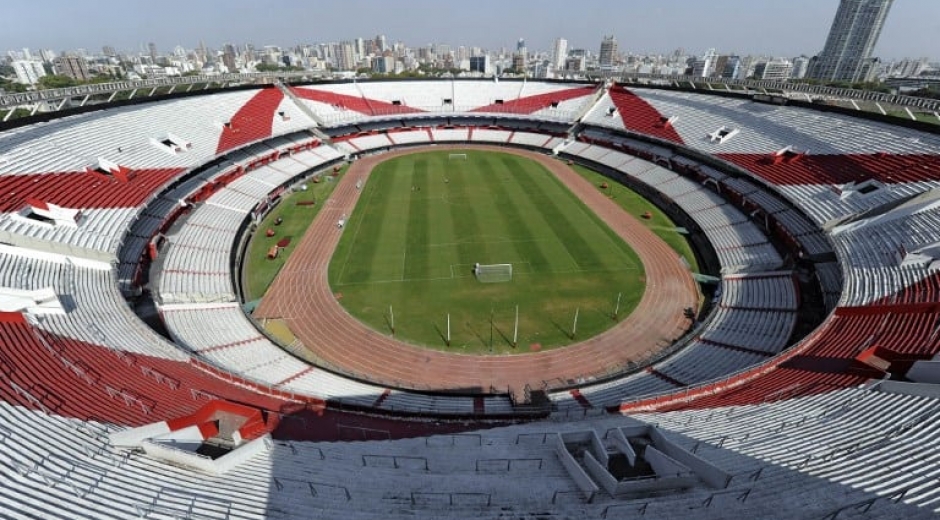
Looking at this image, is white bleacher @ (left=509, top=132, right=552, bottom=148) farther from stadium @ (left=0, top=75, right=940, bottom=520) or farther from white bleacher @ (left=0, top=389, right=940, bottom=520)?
white bleacher @ (left=0, top=389, right=940, bottom=520)

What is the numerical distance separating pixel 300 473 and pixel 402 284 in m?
19.3

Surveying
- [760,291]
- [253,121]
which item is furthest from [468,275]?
[253,121]

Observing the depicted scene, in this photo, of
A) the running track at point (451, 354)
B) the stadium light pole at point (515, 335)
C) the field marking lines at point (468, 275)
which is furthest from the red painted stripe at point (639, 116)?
the stadium light pole at point (515, 335)

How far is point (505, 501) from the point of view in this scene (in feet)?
33.1

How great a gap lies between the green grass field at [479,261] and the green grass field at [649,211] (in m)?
4.09

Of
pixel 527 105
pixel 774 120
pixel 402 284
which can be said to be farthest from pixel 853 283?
pixel 527 105

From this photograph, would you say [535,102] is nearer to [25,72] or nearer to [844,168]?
[844,168]

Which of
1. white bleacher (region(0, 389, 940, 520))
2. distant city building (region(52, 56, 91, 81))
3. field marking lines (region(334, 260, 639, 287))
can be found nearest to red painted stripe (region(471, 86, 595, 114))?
field marking lines (region(334, 260, 639, 287))

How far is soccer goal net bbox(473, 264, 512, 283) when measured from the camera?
100 feet

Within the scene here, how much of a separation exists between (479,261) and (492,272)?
1968 millimetres

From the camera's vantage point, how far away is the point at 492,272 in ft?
103

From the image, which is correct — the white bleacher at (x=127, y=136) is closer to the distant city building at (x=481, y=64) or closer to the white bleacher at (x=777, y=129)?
the white bleacher at (x=777, y=129)

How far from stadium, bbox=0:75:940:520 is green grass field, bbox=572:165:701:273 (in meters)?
1.09

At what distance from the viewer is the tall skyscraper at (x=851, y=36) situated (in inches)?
7170
